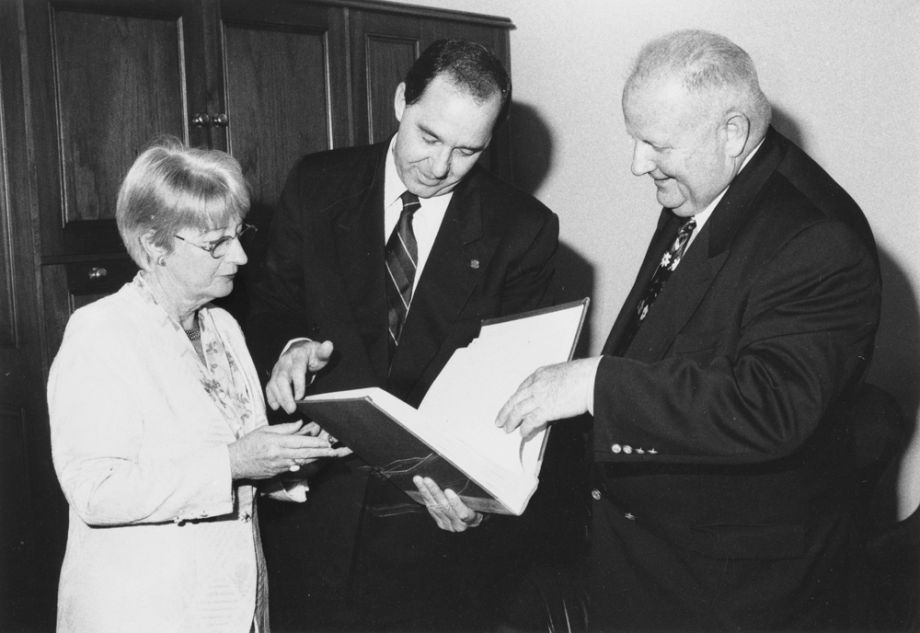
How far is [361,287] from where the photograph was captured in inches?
85.1

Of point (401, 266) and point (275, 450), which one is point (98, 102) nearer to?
point (401, 266)

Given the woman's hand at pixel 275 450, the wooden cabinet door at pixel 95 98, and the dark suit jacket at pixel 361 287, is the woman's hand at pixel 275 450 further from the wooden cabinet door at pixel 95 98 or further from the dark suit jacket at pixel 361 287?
the wooden cabinet door at pixel 95 98

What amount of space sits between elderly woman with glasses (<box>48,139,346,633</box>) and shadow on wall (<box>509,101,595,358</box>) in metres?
1.88

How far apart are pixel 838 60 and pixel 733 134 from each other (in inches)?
49.7

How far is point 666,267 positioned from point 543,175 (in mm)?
1942

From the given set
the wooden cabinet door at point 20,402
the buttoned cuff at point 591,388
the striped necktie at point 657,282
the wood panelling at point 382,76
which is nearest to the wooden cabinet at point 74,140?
the wooden cabinet door at point 20,402

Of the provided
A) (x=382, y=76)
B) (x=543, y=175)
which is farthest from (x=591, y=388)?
(x=543, y=175)

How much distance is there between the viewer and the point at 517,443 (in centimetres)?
159

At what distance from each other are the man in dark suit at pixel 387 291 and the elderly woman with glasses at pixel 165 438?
319 mm

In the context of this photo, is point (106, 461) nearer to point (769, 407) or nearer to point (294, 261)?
point (294, 261)

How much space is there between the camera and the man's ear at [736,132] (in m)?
1.56

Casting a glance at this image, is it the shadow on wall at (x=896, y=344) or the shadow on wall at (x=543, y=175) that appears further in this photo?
the shadow on wall at (x=543, y=175)

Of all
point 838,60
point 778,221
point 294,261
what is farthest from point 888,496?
point 294,261

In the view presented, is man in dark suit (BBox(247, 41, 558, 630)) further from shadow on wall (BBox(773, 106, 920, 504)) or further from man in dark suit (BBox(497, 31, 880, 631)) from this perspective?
shadow on wall (BBox(773, 106, 920, 504))
